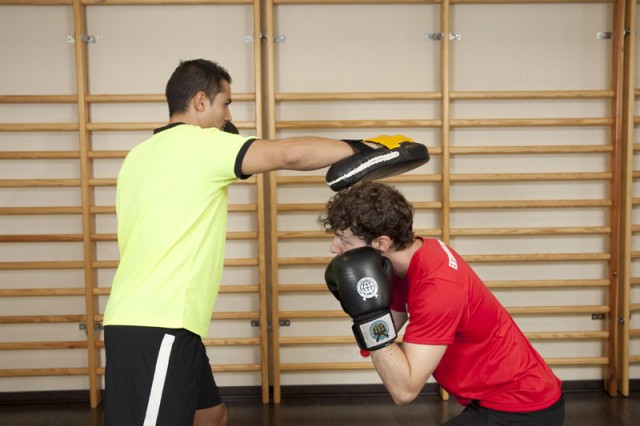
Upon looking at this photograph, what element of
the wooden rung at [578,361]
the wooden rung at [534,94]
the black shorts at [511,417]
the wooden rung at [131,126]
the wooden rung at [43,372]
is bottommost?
the wooden rung at [43,372]

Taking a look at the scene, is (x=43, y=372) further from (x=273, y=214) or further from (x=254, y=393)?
(x=273, y=214)

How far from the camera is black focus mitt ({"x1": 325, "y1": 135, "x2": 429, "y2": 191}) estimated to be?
77.7 inches

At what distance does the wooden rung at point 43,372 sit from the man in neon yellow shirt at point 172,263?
240cm

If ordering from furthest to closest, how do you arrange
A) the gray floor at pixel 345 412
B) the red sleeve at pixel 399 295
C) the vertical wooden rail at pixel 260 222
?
the vertical wooden rail at pixel 260 222, the gray floor at pixel 345 412, the red sleeve at pixel 399 295

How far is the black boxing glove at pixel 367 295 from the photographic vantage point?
1816 millimetres

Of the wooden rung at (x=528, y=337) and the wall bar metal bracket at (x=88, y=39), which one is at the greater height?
the wall bar metal bracket at (x=88, y=39)

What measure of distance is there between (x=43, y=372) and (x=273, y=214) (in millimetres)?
1928

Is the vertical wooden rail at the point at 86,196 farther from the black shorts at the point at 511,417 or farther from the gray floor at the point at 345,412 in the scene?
the black shorts at the point at 511,417

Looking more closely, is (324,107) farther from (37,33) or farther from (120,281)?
(120,281)

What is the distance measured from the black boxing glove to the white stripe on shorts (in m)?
0.60

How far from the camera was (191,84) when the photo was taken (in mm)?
2279

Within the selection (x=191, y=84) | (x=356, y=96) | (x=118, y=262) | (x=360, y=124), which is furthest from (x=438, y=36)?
(x=118, y=262)

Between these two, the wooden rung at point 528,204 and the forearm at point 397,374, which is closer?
the forearm at point 397,374

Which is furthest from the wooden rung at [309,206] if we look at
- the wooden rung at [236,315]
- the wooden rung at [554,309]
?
the wooden rung at [554,309]
